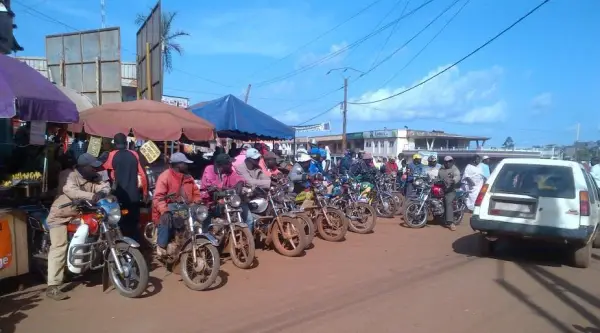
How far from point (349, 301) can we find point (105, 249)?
3.01 m

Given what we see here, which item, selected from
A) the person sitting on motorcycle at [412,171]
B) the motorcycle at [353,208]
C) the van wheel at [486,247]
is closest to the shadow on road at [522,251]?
the van wheel at [486,247]

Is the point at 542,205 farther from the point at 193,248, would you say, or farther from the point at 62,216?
the point at 62,216

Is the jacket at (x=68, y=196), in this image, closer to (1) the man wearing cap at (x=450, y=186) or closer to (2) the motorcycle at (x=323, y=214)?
(2) the motorcycle at (x=323, y=214)

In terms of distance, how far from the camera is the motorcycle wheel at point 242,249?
614 cm

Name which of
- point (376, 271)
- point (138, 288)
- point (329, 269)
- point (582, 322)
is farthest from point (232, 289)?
point (582, 322)

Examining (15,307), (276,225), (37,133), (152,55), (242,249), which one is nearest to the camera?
(15,307)

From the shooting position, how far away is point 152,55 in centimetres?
1250

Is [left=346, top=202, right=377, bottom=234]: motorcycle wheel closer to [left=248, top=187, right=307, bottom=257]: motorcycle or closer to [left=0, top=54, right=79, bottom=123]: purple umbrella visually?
[left=248, top=187, right=307, bottom=257]: motorcycle

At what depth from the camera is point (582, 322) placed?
179 inches

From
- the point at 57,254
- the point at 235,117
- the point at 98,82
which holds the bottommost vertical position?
the point at 57,254

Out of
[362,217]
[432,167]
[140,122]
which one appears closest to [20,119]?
[140,122]

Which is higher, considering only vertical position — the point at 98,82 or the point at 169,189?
the point at 98,82

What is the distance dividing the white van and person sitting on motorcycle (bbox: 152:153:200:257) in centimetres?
462

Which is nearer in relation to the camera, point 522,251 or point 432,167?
point 522,251
